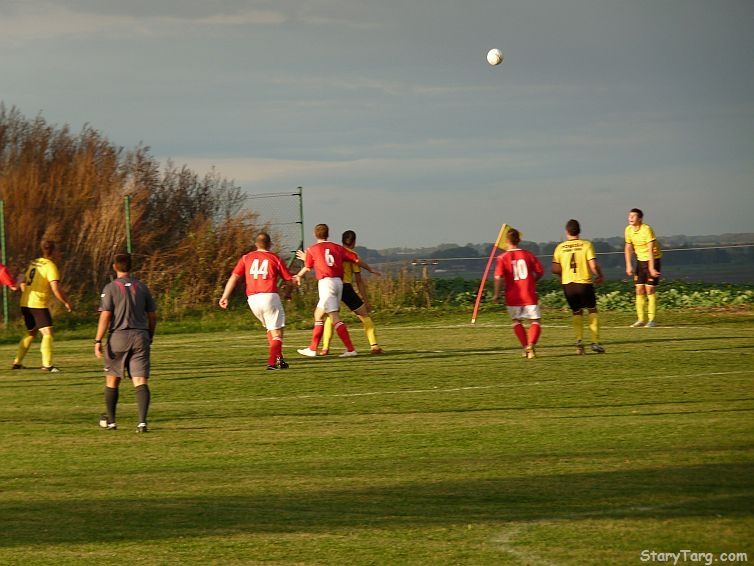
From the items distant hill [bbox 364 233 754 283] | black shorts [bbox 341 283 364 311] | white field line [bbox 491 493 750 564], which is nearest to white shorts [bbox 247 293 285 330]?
black shorts [bbox 341 283 364 311]

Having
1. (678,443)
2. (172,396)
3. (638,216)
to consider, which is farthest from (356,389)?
(638,216)

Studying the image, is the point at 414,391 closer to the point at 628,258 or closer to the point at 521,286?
the point at 521,286

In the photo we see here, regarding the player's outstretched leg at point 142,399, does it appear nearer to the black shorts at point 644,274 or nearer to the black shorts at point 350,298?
the black shorts at point 350,298

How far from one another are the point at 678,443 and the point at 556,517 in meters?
3.04

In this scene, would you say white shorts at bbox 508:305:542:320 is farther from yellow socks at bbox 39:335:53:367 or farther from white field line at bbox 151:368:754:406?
yellow socks at bbox 39:335:53:367

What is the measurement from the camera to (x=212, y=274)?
3234 centimetres

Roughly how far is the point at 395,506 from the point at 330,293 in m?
11.1

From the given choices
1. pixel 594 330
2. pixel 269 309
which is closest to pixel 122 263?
pixel 269 309

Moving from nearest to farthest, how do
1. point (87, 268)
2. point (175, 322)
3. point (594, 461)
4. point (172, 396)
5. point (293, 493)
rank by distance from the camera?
1. point (293, 493)
2. point (594, 461)
3. point (172, 396)
4. point (175, 322)
5. point (87, 268)

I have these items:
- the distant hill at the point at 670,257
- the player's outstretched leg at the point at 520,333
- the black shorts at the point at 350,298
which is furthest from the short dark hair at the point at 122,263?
the distant hill at the point at 670,257

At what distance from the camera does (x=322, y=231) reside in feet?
63.4

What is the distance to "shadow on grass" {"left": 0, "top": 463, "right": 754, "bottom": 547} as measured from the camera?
7887 mm

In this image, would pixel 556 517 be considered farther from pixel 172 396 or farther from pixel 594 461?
pixel 172 396

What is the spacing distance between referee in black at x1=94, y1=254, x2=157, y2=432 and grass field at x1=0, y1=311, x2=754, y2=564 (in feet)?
1.65
